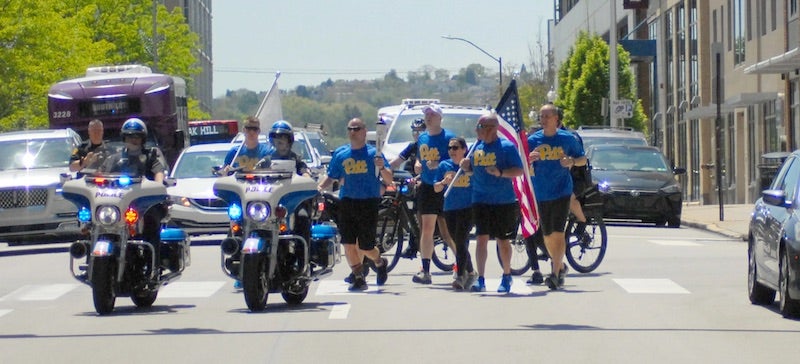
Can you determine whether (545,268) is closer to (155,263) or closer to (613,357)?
(155,263)

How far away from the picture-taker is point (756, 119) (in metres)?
45.6

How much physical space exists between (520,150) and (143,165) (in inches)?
191

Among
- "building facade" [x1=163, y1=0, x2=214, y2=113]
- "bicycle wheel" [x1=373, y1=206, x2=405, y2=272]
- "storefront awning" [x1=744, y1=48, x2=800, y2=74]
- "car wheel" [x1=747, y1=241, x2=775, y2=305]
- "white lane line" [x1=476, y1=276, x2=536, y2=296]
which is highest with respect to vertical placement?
"building facade" [x1=163, y1=0, x2=214, y2=113]

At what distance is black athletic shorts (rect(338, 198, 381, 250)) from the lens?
15.8 m

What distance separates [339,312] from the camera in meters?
13.8

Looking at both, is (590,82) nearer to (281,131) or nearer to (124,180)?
(281,131)

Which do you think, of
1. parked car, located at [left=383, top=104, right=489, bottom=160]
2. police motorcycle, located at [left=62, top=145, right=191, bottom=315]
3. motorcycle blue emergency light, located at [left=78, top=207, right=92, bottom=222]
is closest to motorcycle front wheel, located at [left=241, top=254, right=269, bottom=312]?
police motorcycle, located at [left=62, top=145, right=191, bottom=315]

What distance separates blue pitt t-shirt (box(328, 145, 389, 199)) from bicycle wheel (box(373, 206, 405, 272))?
2.23 metres

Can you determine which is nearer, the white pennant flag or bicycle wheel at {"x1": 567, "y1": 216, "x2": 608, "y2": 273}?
bicycle wheel at {"x1": 567, "y1": 216, "x2": 608, "y2": 273}

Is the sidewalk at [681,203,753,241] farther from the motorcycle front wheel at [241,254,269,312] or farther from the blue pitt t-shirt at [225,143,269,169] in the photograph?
the motorcycle front wheel at [241,254,269,312]

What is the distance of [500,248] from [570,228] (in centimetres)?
254

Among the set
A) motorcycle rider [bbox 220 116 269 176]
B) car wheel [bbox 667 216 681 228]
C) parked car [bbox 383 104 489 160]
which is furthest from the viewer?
car wheel [bbox 667 216 681 228]

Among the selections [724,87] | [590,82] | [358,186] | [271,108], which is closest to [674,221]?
[271,108]

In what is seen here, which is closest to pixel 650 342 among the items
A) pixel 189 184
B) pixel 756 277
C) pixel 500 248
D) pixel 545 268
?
pixel 756 277
